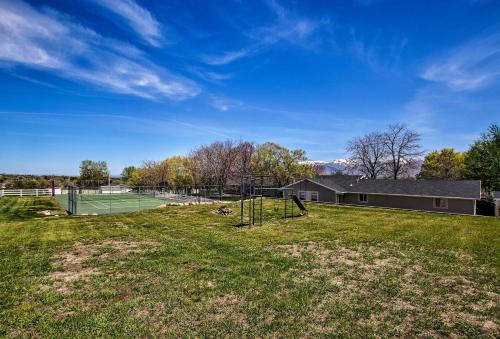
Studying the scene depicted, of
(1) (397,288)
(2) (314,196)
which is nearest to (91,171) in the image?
(2) (314,196)

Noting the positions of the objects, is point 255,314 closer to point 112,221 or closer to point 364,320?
point 364,320

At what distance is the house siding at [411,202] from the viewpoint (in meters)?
27.9

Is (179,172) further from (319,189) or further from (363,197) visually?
(363,197)

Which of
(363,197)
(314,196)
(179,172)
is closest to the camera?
(363,197)

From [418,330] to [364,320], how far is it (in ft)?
2.99

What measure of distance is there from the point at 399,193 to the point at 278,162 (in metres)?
20.6

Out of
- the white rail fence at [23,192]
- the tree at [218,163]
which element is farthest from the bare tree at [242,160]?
the white rail fence at [23,192]

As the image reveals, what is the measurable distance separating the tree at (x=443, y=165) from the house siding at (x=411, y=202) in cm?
2491

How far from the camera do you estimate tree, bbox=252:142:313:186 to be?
157 ft

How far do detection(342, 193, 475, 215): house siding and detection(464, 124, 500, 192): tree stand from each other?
12154 mm

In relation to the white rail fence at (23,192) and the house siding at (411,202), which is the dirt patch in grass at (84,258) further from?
the white rail fence at (23,192)

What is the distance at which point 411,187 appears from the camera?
104ft

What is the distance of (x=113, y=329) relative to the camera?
5129mm

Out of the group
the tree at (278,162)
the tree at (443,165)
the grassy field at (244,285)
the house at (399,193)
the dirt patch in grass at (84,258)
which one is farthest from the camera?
the tree at (443,165)
